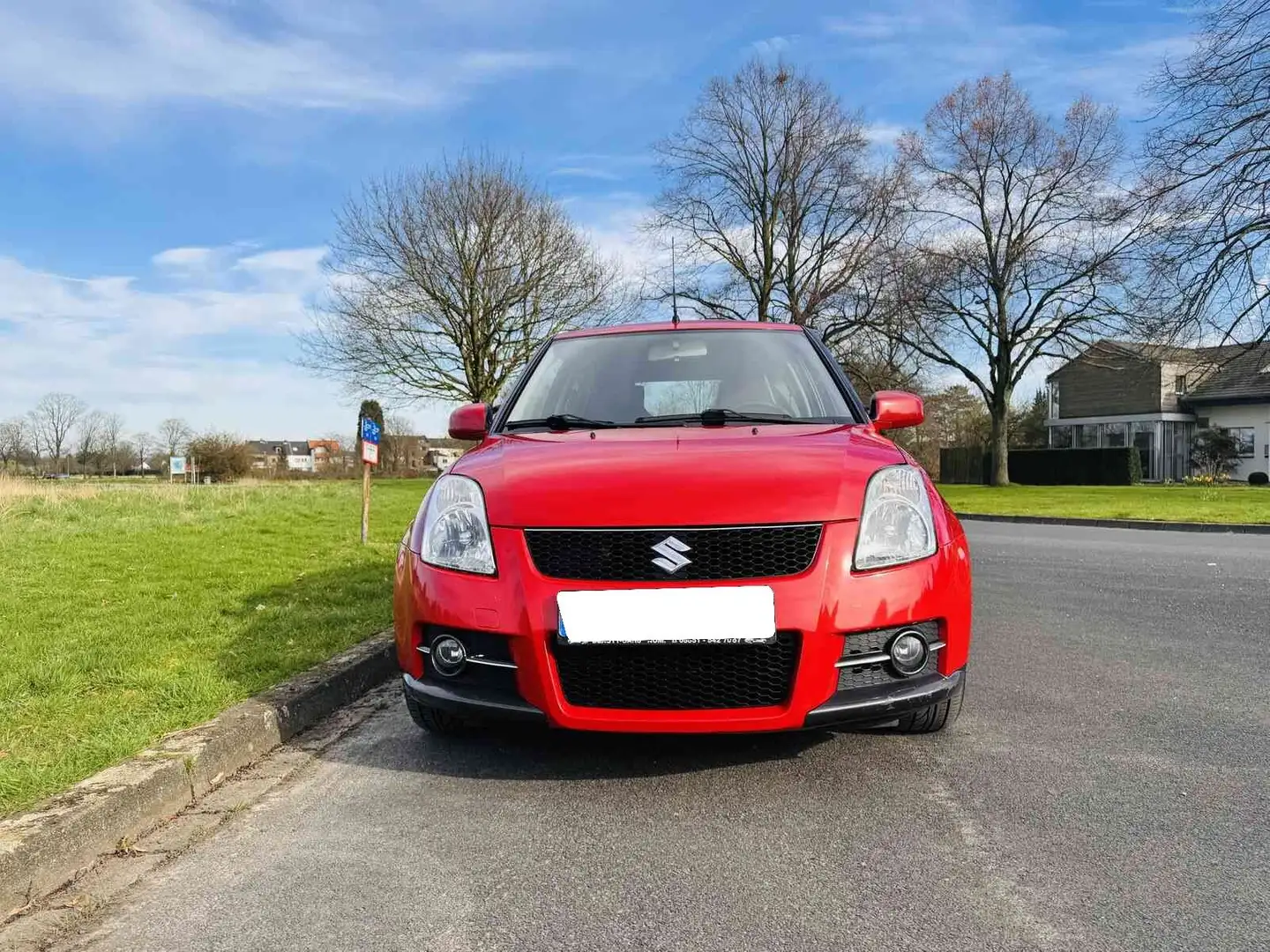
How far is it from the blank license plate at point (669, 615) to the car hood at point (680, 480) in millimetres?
210

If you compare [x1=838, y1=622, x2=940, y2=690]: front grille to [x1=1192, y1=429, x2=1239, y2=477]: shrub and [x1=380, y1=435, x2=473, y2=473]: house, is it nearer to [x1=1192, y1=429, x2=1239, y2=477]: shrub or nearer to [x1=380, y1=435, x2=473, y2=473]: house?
[x1=1192, y1=429, x2=1239, y2=477]: shrub

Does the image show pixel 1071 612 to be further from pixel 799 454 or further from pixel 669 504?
pixel 669 504

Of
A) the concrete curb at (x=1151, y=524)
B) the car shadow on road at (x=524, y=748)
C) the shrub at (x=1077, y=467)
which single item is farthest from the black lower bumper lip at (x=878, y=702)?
the shrub at (x=1077, y=467)

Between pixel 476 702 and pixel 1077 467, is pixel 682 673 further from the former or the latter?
pixel 1077 467

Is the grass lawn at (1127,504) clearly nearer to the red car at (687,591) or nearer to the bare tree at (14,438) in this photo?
the red car at (687,591)

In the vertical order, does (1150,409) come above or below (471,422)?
above

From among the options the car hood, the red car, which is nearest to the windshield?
the car hood

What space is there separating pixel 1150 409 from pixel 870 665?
47.9m

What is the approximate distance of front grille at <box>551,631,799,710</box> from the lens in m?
2.72

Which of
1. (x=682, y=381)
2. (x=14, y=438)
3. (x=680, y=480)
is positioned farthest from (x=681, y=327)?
(x=14, y=438)

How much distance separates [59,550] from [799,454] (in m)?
8.37

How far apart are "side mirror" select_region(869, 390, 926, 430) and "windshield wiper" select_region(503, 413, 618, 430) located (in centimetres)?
115

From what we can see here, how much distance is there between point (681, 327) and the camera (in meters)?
4.47

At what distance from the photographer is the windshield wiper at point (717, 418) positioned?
145 inches
